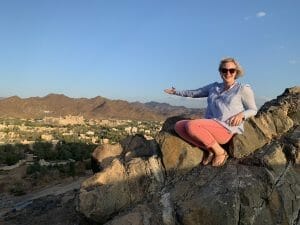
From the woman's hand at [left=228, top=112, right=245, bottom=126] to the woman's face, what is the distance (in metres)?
0.60

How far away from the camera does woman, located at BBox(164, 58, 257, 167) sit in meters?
8.43

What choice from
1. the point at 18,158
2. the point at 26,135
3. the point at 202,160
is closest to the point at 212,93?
the point at 202,160

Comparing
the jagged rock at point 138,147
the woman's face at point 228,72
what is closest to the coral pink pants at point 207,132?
the woman's face at point 228,72

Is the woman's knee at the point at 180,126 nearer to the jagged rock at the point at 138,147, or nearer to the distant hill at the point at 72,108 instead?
the jagged rock at the point at 138,147

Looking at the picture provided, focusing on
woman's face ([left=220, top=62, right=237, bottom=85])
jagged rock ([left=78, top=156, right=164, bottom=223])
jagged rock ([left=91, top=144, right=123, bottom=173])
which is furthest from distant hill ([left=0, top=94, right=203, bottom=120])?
woman's face ([left=220, top=62, right=237, bottom=85])

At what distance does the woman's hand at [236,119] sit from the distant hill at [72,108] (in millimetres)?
98565

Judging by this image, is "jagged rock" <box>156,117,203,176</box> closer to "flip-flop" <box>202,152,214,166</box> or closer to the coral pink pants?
"flip-flop" <box>202,152,214,166</box>

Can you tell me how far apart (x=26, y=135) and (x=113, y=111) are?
209ft

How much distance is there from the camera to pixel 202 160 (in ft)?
30.0

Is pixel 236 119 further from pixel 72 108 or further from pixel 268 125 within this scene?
pixel 72 108

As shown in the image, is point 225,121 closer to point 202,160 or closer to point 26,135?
point 202,160

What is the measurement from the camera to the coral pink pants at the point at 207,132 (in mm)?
8570

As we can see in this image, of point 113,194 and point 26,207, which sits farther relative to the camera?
point 26,207

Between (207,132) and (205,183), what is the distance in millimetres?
875
